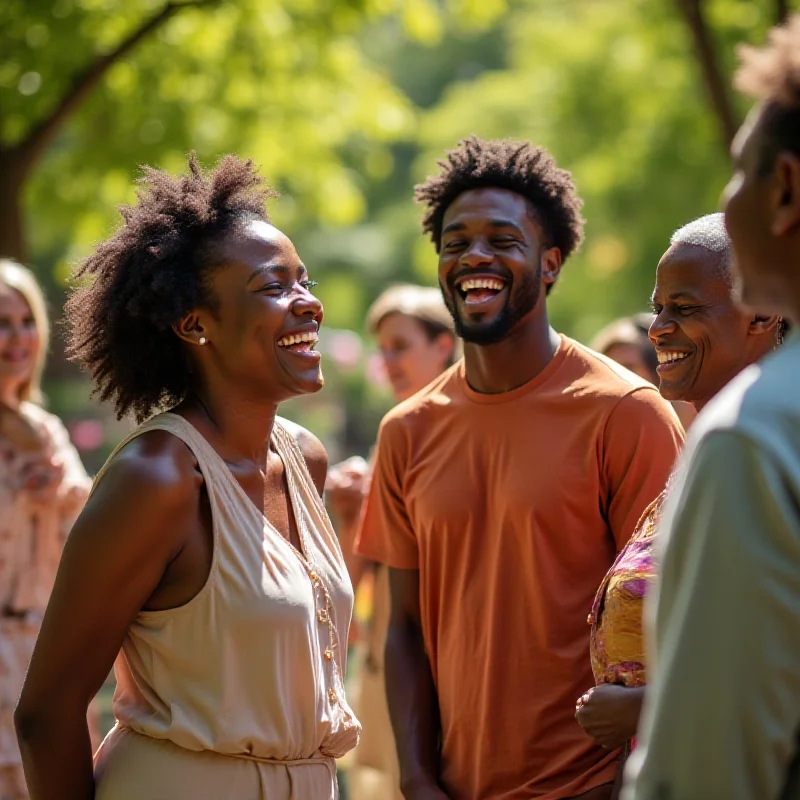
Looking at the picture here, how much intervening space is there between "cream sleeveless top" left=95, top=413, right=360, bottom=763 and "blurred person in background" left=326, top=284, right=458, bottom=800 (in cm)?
241

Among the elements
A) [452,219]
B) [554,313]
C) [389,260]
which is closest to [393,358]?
[452,219]

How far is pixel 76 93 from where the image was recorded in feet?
28.9

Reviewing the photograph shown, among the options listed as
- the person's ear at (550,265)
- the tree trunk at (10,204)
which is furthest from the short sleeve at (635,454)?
the tree trunk at (10,204)

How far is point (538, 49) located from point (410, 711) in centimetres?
1328

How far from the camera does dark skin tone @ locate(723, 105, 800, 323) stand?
2027 mm

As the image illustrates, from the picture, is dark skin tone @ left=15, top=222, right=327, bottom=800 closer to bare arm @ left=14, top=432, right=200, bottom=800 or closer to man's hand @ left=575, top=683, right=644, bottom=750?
bare arm @ left=14, top=432, right=200, bottom=800

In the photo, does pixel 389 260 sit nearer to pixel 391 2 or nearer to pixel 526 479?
pixel 391 2

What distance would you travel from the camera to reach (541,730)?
12.6ft

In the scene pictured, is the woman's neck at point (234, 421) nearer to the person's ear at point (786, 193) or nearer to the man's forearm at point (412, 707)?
the man's forearm at point (412, 707)

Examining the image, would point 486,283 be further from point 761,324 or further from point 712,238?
point 761,324

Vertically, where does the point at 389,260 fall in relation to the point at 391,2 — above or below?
below

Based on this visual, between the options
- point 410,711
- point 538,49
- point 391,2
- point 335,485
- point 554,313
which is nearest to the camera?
point 410,711

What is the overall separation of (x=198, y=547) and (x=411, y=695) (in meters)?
1.19

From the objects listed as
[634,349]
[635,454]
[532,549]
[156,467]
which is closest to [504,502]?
[532,549]
